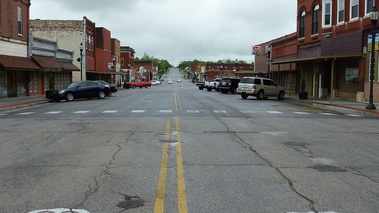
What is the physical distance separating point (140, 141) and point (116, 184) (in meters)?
4.32

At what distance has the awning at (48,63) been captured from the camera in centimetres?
3532

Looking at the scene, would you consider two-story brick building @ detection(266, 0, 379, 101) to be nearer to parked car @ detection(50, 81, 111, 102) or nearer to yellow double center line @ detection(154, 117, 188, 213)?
parked car @ detection(50, 81, 111, 102)

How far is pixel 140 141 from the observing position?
10617 millimetres

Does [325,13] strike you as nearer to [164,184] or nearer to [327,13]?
[327,13]

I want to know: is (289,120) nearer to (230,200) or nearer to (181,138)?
(181,138)

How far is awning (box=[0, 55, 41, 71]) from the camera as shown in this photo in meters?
28.7

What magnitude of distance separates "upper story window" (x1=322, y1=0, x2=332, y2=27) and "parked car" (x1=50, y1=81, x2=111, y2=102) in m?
19.2

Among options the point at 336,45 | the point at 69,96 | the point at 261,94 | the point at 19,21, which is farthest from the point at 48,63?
the point at 336,45

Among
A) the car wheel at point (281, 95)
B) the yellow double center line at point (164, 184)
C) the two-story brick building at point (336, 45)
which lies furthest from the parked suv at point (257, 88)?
the yellow double center line at point (164, 184)

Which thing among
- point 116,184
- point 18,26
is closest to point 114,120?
point 116,184

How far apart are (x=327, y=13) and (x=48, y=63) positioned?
2541cm

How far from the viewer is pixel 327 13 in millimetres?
32188

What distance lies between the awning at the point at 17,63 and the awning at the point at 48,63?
945mm

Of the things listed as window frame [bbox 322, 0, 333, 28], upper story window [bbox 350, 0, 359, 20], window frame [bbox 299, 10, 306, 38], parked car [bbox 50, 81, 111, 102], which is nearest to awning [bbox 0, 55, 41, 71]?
parked car [bbox 50, 81, 111, 102]
